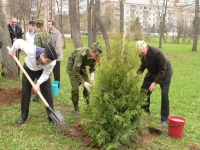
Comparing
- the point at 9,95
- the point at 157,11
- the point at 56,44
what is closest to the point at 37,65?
the point at 9,95

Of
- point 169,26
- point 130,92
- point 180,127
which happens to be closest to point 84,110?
point 130,92

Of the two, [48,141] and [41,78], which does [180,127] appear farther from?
[41,78]

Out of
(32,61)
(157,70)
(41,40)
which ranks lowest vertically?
(157,70)

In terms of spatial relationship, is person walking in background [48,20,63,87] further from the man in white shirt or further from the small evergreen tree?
the small evergreen tree

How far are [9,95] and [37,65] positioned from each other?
2557mm

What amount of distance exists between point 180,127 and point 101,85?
1775mm

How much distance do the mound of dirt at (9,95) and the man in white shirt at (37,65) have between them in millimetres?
1506

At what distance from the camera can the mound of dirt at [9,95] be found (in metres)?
5.82

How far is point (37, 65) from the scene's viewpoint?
4.08 meters

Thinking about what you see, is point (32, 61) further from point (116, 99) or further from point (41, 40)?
point (116, 99)

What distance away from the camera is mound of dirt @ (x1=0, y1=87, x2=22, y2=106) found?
19.1ft

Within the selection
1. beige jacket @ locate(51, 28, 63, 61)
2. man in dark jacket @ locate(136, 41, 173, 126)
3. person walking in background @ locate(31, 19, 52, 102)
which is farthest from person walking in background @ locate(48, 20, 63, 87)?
man in dark jacket @ locate(136, 41, 173, 126)

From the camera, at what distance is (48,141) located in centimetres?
391

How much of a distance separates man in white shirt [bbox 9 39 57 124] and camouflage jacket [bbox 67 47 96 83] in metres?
0.52
